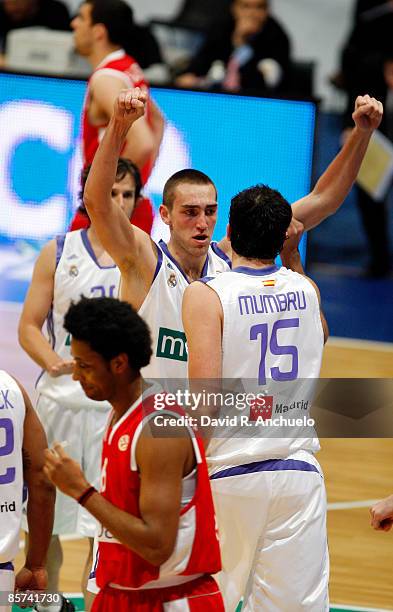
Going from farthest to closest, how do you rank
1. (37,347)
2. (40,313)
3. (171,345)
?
(40,313), (37,347), (171,345)

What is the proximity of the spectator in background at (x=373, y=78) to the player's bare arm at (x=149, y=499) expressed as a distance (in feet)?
30.7

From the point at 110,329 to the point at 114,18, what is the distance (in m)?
4.79

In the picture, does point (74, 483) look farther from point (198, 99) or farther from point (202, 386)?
point (198, 99)

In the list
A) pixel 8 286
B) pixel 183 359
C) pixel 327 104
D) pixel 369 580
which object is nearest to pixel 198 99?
Result: pixel 8 286

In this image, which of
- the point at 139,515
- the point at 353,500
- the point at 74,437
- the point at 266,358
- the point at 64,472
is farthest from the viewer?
the point at 353,500

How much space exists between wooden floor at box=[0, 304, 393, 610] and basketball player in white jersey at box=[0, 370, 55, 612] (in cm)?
215

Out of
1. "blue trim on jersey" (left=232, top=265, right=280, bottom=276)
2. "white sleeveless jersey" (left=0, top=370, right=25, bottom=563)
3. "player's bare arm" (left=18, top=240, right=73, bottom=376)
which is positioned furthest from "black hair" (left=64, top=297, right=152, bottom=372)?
"player's bare arm" (left=18, top=240, right=73, bottom=376)

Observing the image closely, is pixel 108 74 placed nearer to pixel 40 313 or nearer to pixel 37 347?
pixel 40 313

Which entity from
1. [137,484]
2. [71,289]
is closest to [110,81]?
[71,289]

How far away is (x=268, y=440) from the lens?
4566mm

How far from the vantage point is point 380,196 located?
13.7m

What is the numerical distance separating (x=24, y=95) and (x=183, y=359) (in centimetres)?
579

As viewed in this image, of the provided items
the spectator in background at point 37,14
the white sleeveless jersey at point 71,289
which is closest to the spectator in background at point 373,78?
the spectator in background at point 37,14

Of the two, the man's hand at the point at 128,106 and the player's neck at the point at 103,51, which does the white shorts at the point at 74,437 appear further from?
the player's neck at the point at 103,51
